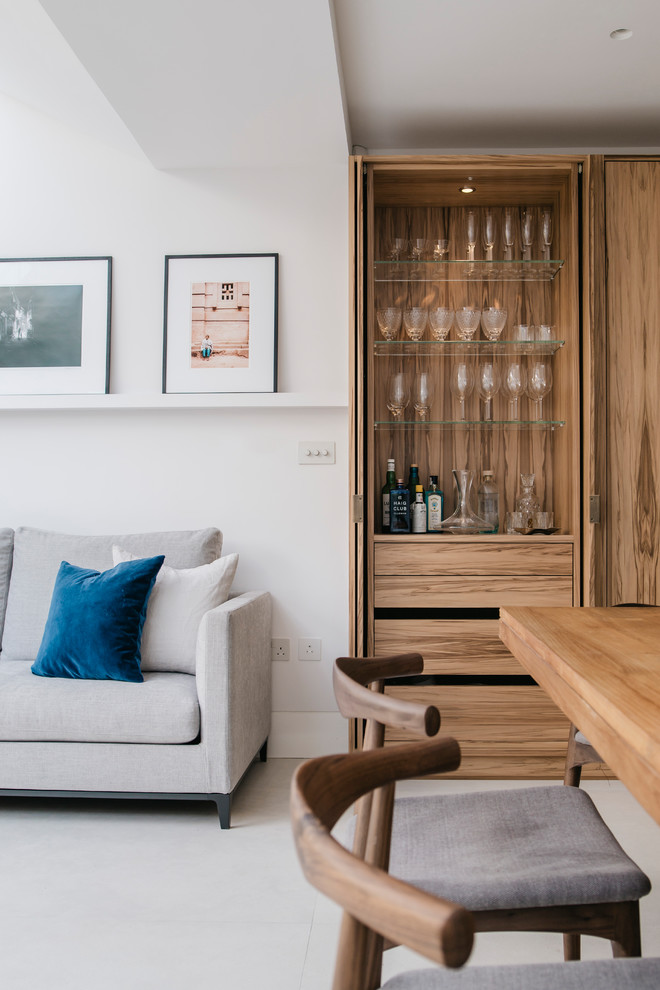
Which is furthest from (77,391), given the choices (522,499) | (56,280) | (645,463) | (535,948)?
(535,948)

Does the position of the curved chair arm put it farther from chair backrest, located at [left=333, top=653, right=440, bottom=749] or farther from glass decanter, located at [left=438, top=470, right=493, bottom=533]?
glass decanter, located at [left=438, top=470, right=493, bottom=533]

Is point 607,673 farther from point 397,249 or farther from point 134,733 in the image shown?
point 397,249

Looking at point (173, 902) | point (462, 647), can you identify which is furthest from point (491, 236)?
point (173, 902)

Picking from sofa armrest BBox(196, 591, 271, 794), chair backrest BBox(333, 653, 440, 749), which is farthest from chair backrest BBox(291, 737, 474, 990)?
sofa armrest BBox(196, 591, 271, 794)

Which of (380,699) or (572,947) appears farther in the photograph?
(572,947)

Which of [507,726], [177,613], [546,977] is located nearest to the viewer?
[546,977]

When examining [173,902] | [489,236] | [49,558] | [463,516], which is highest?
[489,236]

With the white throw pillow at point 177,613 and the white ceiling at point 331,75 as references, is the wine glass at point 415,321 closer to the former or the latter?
the white ceiling at point 331,75

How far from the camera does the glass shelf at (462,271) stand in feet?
10.4

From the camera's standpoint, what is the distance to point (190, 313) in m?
3.28

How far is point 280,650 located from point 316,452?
844mm

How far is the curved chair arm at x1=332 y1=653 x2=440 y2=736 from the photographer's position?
1002 millimetres

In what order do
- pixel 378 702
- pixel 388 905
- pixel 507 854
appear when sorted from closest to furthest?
pixel 388 905, pixel 378 702, pixel 507 854

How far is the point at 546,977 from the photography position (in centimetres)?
85
